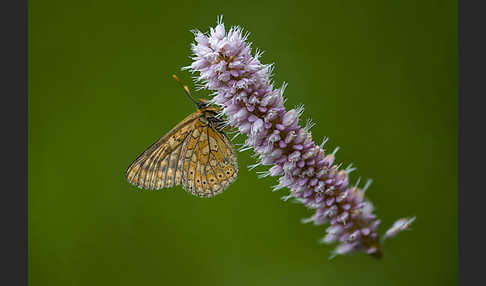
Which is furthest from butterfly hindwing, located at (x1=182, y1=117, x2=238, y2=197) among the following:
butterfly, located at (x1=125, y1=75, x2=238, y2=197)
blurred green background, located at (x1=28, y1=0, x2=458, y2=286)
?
blurred green background, located at (x1=28, y1=0, x2=458, y2=286)

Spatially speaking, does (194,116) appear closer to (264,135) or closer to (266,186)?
(264,135)

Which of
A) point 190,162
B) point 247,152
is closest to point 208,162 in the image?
point 190,162

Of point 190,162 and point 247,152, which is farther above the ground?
point 247,152

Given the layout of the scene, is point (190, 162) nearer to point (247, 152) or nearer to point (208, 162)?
point (208, 162)

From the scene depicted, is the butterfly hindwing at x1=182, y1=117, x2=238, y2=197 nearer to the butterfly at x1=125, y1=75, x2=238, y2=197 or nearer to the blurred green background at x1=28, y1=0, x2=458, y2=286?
the butterfly at x1=125, y1=75, x2=238, y2=197

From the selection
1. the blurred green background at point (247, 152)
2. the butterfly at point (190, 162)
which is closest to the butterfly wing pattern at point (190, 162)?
the butterfly at point (190, 162)

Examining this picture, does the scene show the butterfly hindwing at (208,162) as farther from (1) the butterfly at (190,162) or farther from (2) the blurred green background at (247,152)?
(2) the blurred green background at (247,152)

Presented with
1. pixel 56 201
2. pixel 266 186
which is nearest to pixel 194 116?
pixel 266 186
